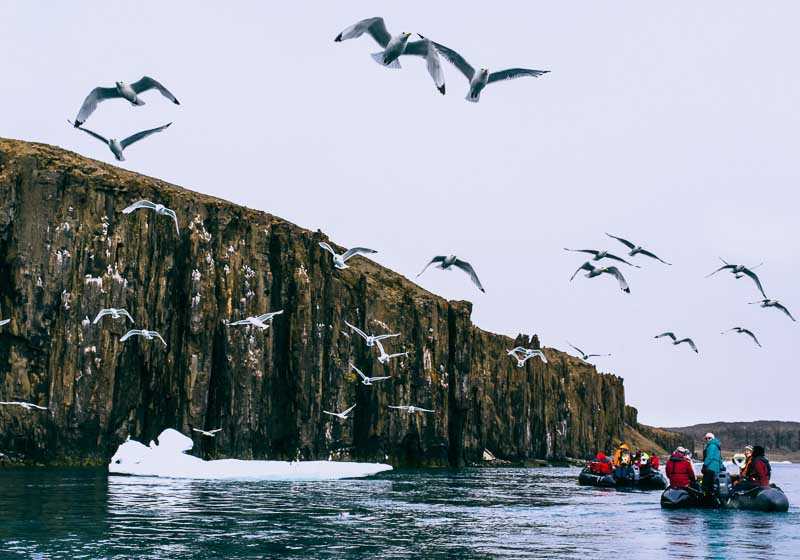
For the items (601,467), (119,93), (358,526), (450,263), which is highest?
(119,93)

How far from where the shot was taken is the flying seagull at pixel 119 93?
30234 millimetres

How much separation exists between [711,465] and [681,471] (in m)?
1.37

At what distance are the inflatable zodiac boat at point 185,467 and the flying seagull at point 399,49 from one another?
53831mm

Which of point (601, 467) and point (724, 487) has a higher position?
point (724, 487)

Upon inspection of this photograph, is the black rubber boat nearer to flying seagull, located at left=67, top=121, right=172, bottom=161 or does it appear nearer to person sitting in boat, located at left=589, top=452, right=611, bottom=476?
person sitting in boat, located at left=589, top=452, right=611, bottom=476

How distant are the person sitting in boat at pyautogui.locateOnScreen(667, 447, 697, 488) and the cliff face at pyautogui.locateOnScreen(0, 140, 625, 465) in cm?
7271

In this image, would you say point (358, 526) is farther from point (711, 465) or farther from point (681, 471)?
point (711, 465)

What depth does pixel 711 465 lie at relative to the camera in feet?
143

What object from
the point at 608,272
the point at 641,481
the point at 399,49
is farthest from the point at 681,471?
the point at 399,49

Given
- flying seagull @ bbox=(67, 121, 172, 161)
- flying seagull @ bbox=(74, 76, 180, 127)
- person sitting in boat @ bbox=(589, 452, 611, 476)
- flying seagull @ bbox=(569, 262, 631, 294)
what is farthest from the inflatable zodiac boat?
flying seagull @ bbox=(74, 76, 180, 127)

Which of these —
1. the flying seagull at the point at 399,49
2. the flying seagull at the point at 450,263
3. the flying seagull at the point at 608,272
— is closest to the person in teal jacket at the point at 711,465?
the flying seagull at the point at 608,272

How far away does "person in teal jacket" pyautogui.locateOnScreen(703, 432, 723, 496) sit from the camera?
→ 42875mm

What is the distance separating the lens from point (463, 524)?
3619cm

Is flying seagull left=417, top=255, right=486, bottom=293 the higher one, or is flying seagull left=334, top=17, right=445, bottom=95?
flying seagull left=334, top=17, right=445, bottom=95
